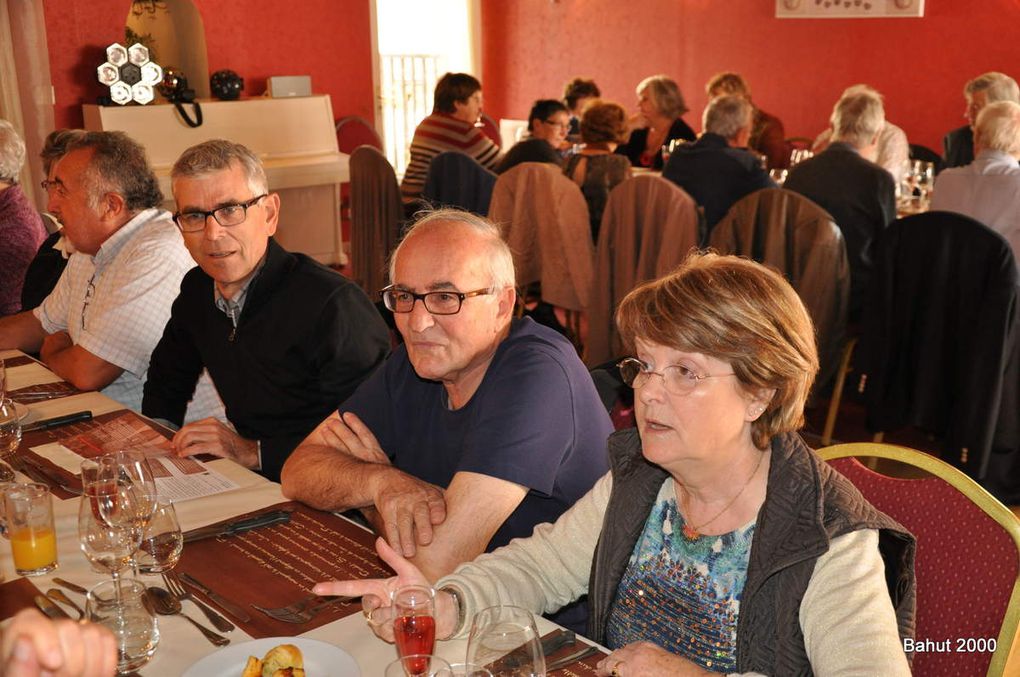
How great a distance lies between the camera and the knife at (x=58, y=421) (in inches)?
91.9

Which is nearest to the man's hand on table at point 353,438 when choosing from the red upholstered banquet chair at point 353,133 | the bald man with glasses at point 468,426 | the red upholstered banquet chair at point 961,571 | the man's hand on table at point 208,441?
the bald man with glasses at point 468,426

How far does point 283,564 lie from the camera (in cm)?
164

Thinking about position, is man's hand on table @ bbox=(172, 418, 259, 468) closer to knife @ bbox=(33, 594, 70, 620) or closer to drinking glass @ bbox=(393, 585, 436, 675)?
knife @ bbox=(33, 594, 70, 620)

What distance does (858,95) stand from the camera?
4.41m

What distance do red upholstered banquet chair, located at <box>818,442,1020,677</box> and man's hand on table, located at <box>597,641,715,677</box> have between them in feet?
1.21

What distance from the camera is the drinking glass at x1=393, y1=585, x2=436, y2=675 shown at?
A: 1.29m

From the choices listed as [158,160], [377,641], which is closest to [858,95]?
[377,641]

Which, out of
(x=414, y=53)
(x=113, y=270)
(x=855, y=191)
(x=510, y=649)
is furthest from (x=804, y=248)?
(x=414, y=53)

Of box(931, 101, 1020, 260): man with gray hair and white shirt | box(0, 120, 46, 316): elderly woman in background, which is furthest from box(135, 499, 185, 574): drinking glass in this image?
box(931, 101, 1020, 260): man with gray hair and white shirt

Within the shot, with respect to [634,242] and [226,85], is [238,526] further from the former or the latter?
[226,85]

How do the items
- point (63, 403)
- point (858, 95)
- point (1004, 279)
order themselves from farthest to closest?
point (858, 95) → point (1004, 279) → point (63, 403)

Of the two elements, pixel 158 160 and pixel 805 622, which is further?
pixel 158 160

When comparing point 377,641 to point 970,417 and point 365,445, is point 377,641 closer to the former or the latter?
point 365,445

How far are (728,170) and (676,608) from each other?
131 inches
